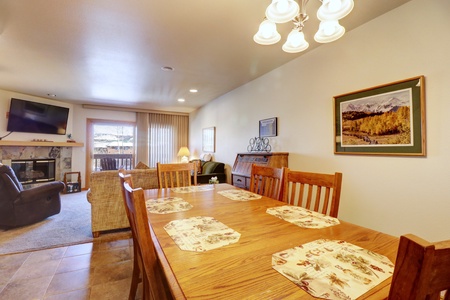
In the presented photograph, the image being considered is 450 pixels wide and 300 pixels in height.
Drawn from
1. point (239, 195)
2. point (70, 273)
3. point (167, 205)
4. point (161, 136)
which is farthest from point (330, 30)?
point (161, 136)

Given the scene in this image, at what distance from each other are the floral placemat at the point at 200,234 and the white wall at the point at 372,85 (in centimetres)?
181

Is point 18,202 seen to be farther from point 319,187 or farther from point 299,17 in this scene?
point 299,17

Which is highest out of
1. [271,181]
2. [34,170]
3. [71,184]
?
[271,181]

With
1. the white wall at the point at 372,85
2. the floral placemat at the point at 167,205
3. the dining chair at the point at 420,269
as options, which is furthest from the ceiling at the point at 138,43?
the dining chair at the point at 420,269

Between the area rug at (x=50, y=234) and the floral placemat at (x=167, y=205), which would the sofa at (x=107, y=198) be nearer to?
the area rug at (x=50, y=234)

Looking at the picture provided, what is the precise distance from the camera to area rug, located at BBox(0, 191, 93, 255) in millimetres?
2422

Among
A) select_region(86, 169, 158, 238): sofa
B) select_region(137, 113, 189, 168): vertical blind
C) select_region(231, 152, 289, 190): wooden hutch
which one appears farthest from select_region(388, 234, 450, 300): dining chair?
select_region(137, 113, 189, 168): vertical blind

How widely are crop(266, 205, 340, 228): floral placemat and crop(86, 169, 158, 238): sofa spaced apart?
2048mm

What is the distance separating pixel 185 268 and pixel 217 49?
261 centimetres

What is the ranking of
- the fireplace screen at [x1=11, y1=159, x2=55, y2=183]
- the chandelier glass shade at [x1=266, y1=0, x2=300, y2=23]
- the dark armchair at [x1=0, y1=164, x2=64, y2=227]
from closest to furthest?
the chandelier glass shade at [x1=266, y1=0, x2=300, y2=23] < the dark armchair at [x1=0, y1=164, x2=64, y2=227] < the fireplace screen at [x1=11, y1=159, x2=55, y2=183]

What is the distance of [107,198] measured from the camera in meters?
2.71

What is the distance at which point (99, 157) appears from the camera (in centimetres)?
617

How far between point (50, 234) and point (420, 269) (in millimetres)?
3653

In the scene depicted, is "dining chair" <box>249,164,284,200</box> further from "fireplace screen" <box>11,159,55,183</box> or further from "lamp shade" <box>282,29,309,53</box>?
"fireplace screen" <box>11,159,55,183</box>
